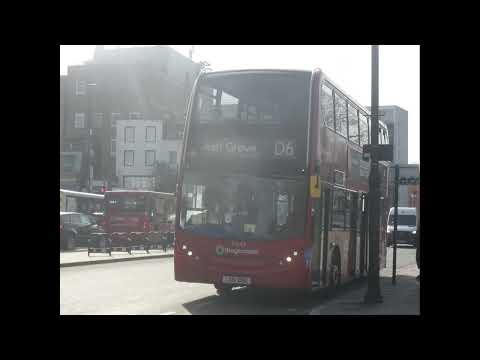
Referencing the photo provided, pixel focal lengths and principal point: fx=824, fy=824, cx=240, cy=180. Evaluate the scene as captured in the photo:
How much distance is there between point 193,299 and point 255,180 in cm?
271

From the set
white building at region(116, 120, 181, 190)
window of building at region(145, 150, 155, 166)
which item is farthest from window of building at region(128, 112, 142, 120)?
window of building at region(145, 150, 155, 166)

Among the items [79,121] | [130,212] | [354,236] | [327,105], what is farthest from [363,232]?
[79,121]

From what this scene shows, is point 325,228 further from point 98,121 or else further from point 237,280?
point 98,121

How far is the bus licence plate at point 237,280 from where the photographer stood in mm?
13859

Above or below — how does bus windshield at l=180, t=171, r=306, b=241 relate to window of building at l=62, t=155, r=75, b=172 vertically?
below

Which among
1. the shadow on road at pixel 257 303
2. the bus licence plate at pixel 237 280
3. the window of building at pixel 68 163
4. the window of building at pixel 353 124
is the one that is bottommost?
the shadow on road at pixel 257 303

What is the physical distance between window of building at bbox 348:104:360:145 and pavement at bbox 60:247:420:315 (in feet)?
10.7

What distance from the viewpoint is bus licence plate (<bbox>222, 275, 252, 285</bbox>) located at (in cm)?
1386

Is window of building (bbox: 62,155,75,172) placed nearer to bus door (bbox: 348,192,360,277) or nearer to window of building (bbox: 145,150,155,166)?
window of building (bbox: 145,150,155,166)

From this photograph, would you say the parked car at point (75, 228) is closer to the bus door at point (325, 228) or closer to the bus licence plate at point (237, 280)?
the bus door at point (325, 228)

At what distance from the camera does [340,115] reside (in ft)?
52.3

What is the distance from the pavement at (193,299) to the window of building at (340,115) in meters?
3.26

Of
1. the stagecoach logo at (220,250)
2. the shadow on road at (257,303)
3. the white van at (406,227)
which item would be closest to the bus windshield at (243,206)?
the stagecoach logo at (220,250)
